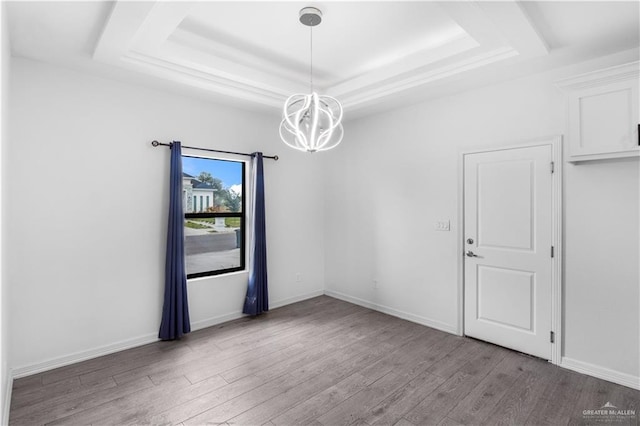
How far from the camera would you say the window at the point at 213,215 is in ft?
12.7

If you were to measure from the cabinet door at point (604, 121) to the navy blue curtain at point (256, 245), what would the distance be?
10.3 feet

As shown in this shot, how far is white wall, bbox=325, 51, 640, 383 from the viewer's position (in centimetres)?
270

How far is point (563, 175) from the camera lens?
9.66 feet

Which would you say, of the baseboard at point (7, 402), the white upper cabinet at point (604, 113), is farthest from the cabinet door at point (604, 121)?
the baseboard at point (7, 402)

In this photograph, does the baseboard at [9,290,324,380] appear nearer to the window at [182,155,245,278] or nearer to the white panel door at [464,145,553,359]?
the window at [182,155,245,278]

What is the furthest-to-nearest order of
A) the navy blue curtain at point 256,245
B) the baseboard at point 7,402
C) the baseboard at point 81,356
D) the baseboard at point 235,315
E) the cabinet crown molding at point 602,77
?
the navy blue curtain at point 256,245
the baseboard at point 235,315
the baseboard at point 81,356
the cabinet crown molding at point 602,77
the baseboard at point 7,402

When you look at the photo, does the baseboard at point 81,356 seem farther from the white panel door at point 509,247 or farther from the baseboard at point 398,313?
the white panel door at point 509,247

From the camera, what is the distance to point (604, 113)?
2551mm

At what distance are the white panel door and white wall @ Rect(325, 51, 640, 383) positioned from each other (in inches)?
5.9

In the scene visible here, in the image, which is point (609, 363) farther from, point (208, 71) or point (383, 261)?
point (208, 71)

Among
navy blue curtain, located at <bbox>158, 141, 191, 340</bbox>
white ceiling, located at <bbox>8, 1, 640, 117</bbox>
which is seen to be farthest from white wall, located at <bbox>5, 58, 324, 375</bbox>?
white ceiling, located at <bbox>8, 1, 640, 117</bbox>

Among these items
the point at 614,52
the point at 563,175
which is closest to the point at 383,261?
the point at 563,175

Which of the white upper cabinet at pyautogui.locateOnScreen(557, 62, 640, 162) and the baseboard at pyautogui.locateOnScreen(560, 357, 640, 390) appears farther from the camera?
the baseboard at pyautogui.locateOnScreen(560, 357, 640, 390)

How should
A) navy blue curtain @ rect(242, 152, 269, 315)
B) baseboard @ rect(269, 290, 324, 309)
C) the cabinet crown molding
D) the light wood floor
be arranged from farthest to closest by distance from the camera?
baseboard @ rect(269, 290, 324, 309), navy blue curtain @ rect(242, 152, 269, 315), the cabinet crown molding, the light wood floor
